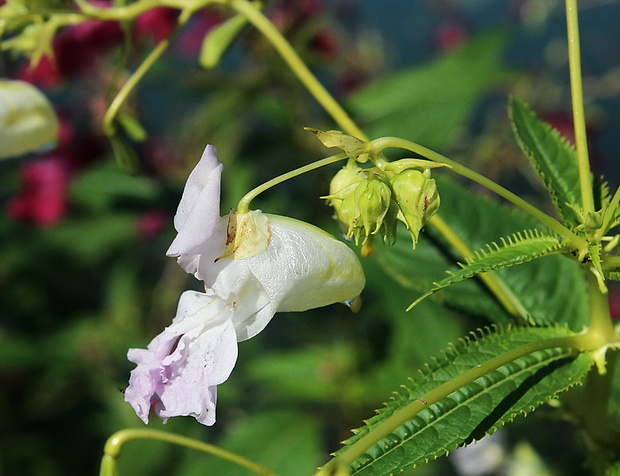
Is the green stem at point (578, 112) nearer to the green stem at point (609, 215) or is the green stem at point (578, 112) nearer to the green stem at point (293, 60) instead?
the green stem at point (609, 215)

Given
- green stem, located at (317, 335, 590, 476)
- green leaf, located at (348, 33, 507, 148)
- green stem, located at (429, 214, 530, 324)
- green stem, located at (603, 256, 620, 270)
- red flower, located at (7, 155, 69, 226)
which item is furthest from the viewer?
red flower, located at (7, 155, 69, 226)

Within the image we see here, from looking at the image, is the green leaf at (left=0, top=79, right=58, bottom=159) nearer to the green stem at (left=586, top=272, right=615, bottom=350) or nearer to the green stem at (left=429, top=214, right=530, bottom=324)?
the green stem at (left=429, top=214, right=530, bottom=324)

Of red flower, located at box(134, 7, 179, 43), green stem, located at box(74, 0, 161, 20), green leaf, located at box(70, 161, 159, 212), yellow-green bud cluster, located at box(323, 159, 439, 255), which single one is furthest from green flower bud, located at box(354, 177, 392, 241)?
green leaf, located at box(70, 161, 159, 212)

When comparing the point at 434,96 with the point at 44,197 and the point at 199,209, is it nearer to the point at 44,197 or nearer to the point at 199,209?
the point at 44,197

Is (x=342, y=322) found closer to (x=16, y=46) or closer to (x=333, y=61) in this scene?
(x=333, y=61)

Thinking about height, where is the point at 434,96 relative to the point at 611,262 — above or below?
below

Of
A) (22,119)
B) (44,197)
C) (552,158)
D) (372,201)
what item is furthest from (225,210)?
(372,201)

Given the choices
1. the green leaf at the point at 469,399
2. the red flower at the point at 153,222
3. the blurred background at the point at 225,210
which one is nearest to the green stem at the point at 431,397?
the green leaf at the point at 469,399
